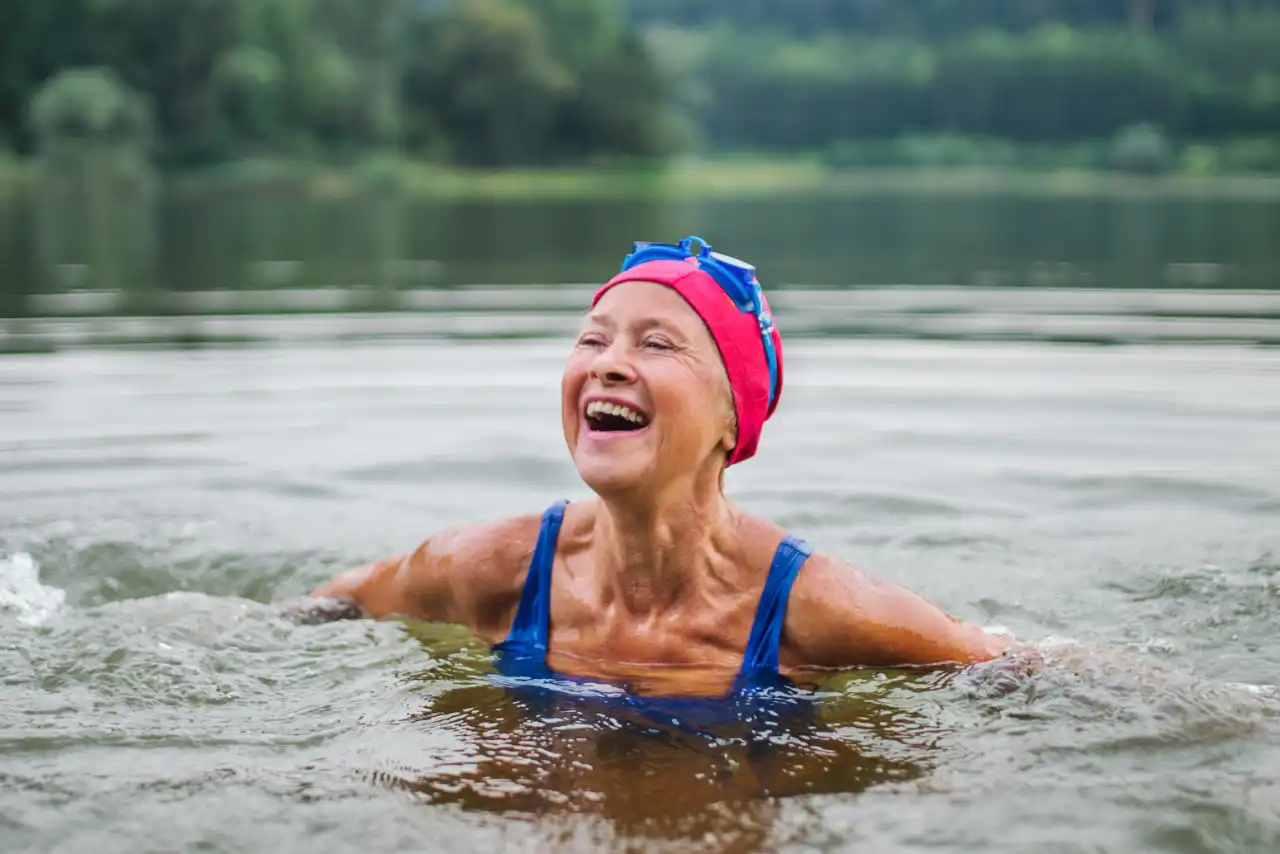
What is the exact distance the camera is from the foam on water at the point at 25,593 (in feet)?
20.7

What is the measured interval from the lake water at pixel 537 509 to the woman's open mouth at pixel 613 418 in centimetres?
88

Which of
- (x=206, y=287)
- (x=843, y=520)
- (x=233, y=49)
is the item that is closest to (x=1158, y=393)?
(x=843, y=520)

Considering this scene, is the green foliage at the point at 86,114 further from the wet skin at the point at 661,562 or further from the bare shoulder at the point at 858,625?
the bare shoulder at the point at 858,625

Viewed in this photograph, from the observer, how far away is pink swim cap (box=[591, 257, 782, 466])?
16.3ft

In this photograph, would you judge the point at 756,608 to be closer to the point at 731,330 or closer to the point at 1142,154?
the point at 731,330

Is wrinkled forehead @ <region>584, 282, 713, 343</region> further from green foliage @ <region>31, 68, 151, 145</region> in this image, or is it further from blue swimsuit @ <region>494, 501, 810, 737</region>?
green foliage @ <region>31, 68, 151, 145</region>

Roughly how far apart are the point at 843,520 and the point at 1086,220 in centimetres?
3151

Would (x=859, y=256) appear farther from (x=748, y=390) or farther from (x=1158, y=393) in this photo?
(x=748, y=390)

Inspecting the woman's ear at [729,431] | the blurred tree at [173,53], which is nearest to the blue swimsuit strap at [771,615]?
the woman's ear at [729,431]

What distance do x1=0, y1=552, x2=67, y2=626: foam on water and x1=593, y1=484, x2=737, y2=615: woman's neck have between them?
236cm

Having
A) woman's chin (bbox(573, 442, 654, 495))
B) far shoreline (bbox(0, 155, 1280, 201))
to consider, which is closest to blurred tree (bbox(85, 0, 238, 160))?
far shoreline (bbox(0, 155, 1280, 201))

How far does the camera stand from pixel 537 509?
880cm

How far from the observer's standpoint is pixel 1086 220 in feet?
126

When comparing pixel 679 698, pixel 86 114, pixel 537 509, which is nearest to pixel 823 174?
pixel 86 114
